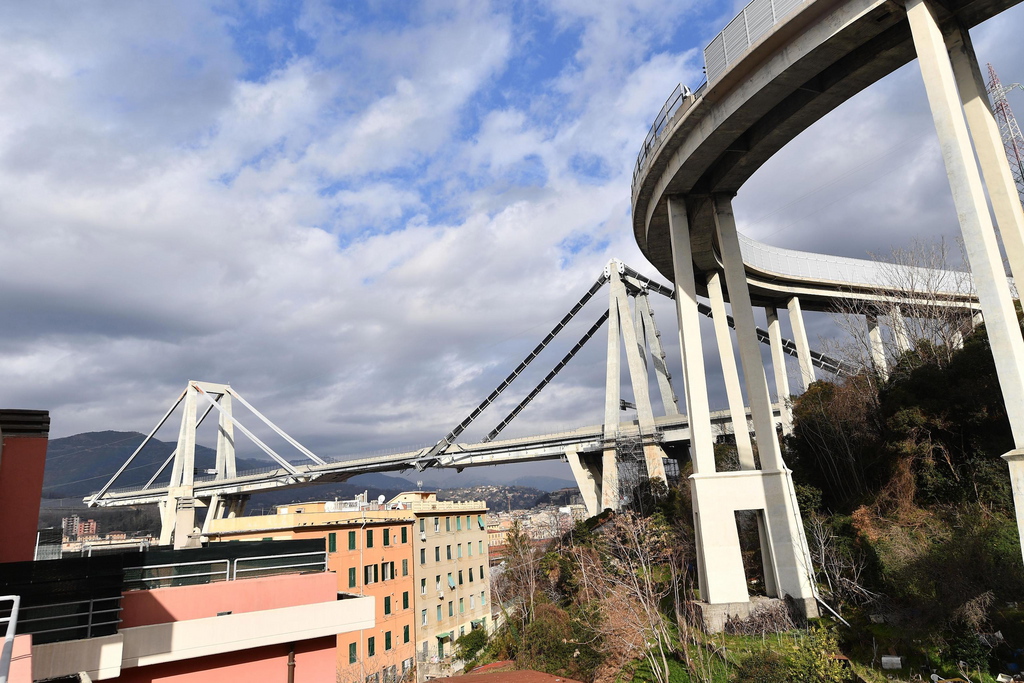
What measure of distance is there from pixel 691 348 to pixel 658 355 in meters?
23.7

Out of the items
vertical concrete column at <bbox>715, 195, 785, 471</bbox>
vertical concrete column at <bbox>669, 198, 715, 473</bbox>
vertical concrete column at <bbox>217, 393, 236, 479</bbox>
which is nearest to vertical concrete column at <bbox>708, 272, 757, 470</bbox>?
vertical concrete column at <bbox>715, 195, 785, 471</bbox>

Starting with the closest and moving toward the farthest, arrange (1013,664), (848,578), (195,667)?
(195,667) < (1013,664) < (848,578)

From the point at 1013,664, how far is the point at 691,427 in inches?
418

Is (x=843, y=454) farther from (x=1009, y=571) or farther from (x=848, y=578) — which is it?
(x=1009, y=571)

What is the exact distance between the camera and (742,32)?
57.1ft

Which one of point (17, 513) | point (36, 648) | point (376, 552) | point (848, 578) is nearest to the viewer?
point (36, 648)

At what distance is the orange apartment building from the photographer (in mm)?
32719

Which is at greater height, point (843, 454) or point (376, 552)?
point (843, 454)

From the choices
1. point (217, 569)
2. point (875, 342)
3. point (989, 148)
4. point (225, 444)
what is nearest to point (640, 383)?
point (875, 342)

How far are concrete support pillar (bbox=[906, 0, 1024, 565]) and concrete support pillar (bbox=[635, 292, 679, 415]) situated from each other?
3136 centimetres

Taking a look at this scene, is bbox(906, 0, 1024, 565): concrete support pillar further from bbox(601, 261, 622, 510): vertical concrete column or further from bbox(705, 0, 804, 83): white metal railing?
bbox(601, 261, 622, 510): vertical concrete column

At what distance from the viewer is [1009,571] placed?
49.7 feet

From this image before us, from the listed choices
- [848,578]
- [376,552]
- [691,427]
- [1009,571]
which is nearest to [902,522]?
[848,578]

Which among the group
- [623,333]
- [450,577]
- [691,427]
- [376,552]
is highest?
[623,333]
